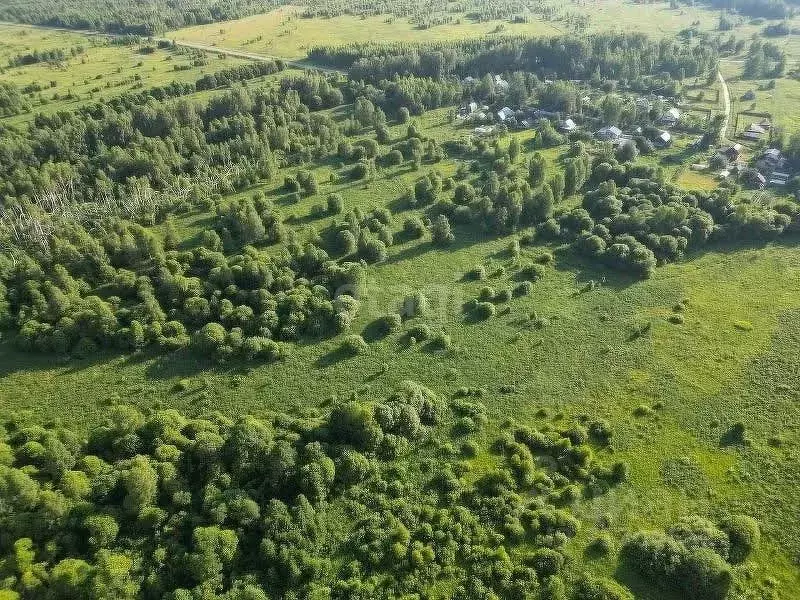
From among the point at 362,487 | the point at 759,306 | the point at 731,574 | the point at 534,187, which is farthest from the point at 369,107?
the point at 731,574

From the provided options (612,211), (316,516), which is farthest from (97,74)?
(316,516)

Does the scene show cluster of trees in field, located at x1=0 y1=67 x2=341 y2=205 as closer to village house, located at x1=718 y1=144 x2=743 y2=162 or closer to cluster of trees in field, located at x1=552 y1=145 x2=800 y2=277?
cluster of trees in field, located at x1=552 y1=145 x2=800 y2=277

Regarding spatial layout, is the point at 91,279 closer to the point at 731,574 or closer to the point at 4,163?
the point at 4,163

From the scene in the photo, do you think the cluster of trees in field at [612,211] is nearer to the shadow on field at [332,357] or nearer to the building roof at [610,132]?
the building roof at [610,132]

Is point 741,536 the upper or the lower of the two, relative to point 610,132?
lower

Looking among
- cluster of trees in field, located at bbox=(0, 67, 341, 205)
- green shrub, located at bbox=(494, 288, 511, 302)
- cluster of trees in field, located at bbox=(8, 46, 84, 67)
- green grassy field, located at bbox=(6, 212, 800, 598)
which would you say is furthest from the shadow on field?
cluster of trees in field, located at bbox=(8, 46, 84, 67)

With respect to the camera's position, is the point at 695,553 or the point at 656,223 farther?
the point at 656,223

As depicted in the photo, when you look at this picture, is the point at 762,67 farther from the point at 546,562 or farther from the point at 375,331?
the point at 546,562
